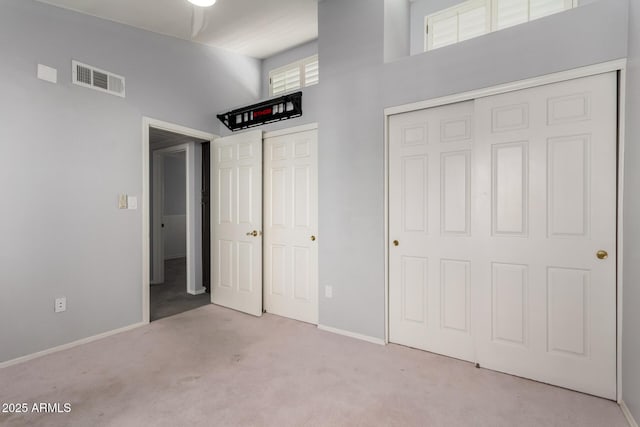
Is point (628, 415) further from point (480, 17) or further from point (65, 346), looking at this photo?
point (65, 346)

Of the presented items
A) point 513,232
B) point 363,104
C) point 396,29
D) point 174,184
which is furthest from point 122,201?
point 174,184

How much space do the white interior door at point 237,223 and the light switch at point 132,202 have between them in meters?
0.94

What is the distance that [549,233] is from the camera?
207 cm

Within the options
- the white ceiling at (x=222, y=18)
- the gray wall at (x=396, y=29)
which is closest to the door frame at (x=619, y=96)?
the gray wall at (x=396, y=29)

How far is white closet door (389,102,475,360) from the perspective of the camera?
240 centimetres

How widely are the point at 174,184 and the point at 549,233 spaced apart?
23.6 ft

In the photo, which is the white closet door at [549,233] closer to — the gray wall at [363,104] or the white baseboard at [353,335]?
the gray wall at [363,104]

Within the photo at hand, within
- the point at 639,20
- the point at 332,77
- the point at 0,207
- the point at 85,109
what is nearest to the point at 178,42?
the point at 85,109

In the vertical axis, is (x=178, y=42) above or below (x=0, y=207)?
above

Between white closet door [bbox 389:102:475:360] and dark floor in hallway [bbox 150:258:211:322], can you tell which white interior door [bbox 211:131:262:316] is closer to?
dark floor in hallway [bbox 150:258:211:322]

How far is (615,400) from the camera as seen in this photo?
6.14 feet

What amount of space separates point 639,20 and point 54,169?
4034 mm

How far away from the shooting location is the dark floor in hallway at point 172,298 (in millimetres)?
3622

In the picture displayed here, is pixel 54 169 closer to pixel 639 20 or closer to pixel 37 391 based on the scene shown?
pixel 37 391
